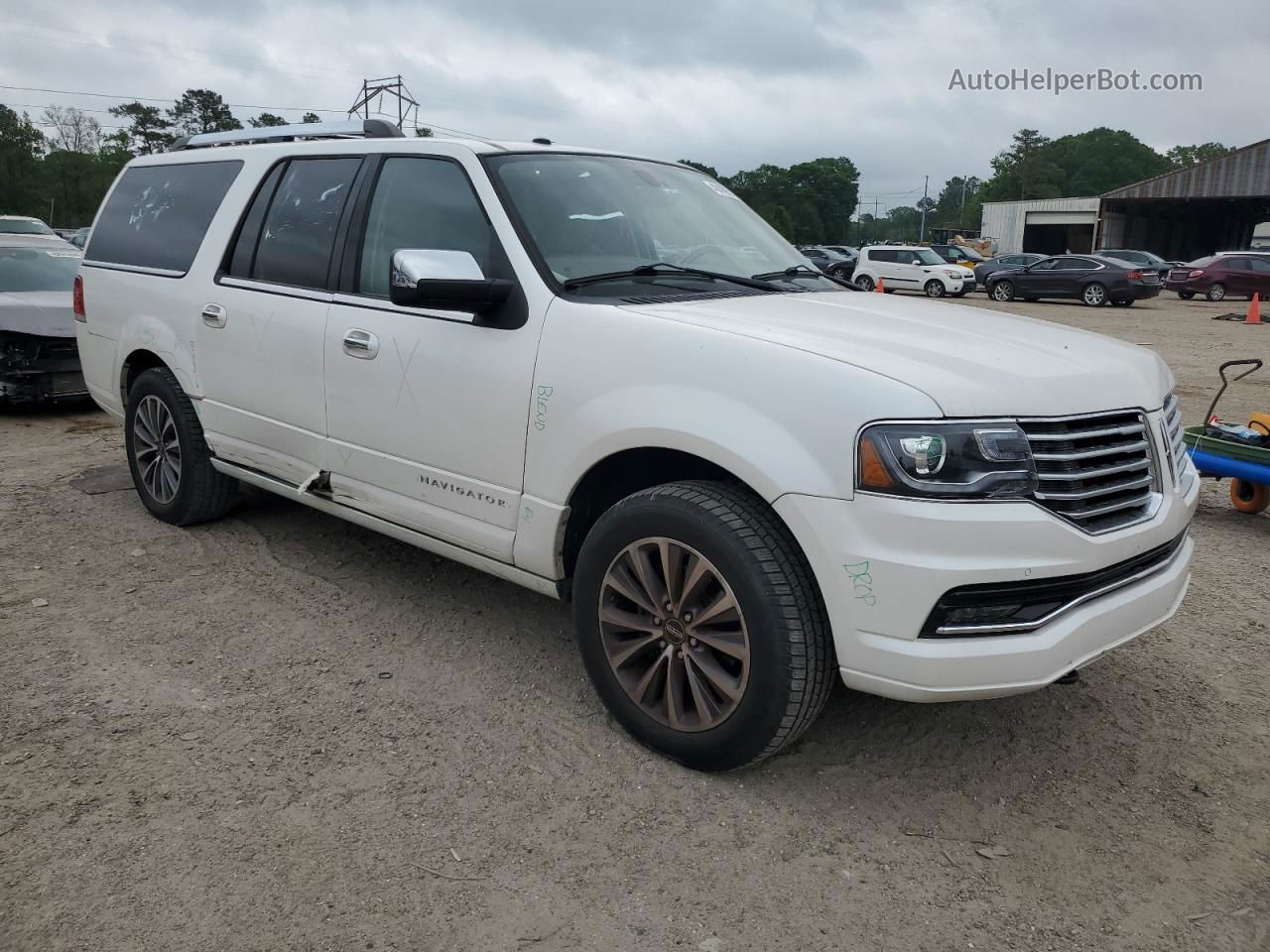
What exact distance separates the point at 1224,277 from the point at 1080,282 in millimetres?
4616

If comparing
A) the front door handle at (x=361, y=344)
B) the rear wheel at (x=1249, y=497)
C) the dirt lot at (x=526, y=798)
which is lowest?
the dirt lot at (x=526, y=798)

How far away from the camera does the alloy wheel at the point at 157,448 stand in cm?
508

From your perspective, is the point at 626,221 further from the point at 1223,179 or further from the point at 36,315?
the point at 1223,179

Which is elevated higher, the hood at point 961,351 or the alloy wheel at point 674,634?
the hood at point 961,351

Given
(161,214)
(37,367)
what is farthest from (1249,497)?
(37,367)

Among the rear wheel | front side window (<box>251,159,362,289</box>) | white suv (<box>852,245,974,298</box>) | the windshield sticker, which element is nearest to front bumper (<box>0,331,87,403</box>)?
front side window (<box>251,159,362,289</box>)

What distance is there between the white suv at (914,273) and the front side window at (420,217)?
25.8 metres

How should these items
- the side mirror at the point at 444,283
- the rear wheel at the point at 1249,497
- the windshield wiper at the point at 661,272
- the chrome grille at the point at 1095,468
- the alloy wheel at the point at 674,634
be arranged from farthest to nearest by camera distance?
the rear wheel at the point at 1249,497 → the windshield wiper at the point at 661,272 → the side mirror at the point at 444,283 → the alloy wheel at the point at 674,634 → the chrome grille at the point at 1095,468

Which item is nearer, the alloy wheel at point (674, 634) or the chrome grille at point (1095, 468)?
the chrome grille at point (1095, 468)

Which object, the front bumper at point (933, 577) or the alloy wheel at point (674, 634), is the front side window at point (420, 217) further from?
the front bumper at point (933, 577)

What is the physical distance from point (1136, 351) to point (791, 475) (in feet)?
5.04

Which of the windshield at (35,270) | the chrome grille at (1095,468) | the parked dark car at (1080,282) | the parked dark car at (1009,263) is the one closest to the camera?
the chrome grille at (1095,468)

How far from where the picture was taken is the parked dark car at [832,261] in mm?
35875

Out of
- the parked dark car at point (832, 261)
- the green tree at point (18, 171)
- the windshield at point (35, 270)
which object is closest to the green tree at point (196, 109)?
the green tree at point (18, 171)
